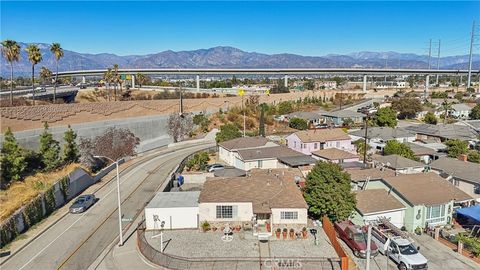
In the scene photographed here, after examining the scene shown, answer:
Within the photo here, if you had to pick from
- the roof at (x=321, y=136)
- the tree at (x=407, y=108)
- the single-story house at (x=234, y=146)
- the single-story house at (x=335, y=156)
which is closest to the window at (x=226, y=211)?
the single-story house at (x=234, y=146)

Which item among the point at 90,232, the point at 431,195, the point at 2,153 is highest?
the point at 2,153

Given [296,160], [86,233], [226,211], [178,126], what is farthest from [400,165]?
[178,126]

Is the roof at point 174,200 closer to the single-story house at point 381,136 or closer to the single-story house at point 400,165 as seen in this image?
the single-story house at point 400,165

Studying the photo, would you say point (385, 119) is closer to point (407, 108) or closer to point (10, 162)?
point (407, 108)

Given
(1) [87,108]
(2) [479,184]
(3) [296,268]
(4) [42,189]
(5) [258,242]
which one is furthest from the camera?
(1) [87,108]

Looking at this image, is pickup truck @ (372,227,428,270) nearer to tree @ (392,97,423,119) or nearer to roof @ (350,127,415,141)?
roof @ (350,127,415,141)

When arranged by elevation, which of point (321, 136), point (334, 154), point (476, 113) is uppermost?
point (476, 113)

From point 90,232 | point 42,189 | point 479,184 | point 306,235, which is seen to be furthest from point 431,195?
point 42,189

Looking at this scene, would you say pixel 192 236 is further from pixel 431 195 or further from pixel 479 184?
pixel 479 184
